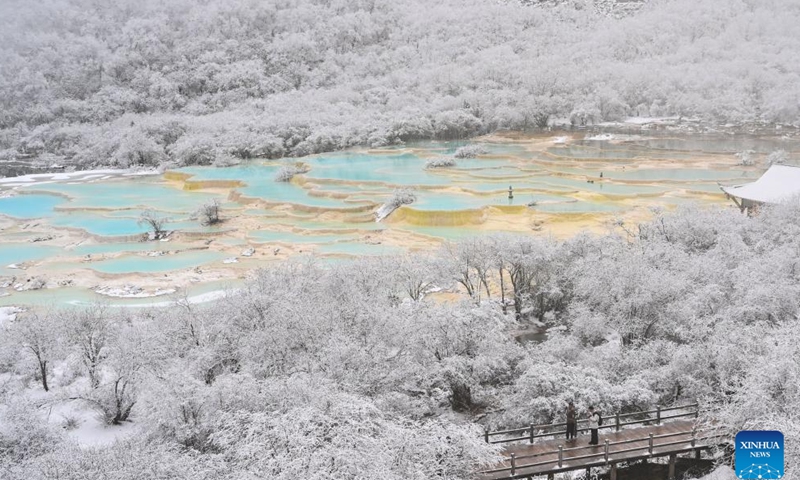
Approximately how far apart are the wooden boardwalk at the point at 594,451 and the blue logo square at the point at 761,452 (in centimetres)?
529

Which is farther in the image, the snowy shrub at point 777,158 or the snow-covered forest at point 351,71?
the snow-covered forest at point 351,71

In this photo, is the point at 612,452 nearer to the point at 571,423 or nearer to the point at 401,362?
the point at 571,423

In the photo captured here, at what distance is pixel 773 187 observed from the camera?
967 inches

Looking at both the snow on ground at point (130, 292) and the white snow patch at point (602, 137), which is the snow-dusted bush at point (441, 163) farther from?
the snow on ground at point (130, 292)

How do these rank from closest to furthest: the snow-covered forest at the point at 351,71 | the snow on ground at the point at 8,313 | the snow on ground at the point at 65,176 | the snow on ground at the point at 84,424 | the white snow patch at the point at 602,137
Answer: the snow on ground at the point at 84,424 < the snow on ground at the point at 8,313 < the snow on ground at the point at 65,176 < the white snow patch at the point at 602,137 < the snow-covered forest at the point at 351,71

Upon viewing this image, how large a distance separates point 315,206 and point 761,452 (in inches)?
1275

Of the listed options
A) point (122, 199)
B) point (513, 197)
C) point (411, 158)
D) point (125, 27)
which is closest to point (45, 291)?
point (122, 199)

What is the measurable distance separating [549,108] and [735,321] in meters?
58.1

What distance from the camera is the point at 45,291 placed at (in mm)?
25281

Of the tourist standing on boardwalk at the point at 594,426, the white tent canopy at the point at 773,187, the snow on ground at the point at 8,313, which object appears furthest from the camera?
the white tent canopy at the point at 773,187

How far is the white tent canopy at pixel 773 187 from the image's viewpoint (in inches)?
941

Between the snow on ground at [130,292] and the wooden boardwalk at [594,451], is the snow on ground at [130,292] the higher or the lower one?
the higher one

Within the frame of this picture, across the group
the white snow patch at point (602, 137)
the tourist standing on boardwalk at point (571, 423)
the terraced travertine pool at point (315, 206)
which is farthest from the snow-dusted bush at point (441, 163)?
the tourist standing on boardwalk at point (571, 423)

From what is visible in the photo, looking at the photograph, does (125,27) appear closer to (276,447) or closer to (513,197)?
(513,197)
